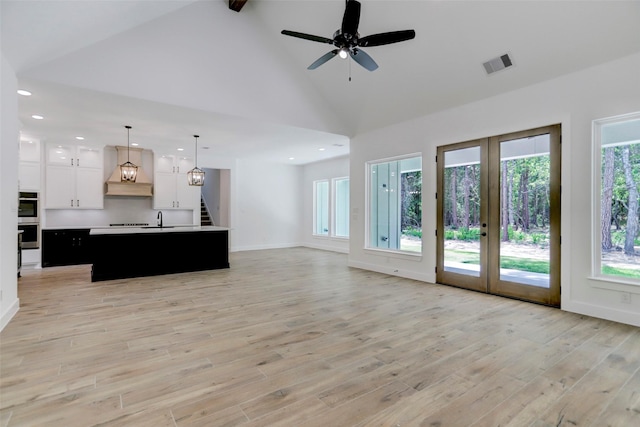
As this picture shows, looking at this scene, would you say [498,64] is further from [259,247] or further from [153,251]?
[259,247]

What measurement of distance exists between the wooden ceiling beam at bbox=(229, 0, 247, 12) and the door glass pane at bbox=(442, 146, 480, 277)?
4.15 m

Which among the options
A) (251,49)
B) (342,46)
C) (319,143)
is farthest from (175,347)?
(319,143)

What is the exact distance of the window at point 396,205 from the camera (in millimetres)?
6070

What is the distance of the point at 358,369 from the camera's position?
2.52 m

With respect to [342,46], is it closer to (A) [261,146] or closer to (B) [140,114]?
(B) [140,114]

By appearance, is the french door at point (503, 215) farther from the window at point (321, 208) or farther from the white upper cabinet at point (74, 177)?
the white upper cabinet at point (74, 177)

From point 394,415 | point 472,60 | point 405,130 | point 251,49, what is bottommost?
point 394,415

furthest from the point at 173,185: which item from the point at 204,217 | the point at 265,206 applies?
the point at 265,206

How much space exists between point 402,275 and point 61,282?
6.14m

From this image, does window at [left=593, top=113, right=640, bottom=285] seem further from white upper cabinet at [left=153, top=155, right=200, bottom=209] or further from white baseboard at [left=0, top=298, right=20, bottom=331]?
white upper cabinet at [left=153, top=155, right=200, bottom=209]

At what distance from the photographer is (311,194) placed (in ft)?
36.8

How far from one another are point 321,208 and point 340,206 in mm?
980

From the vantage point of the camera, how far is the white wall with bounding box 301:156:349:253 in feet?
32.5

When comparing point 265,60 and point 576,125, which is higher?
point 265,60
